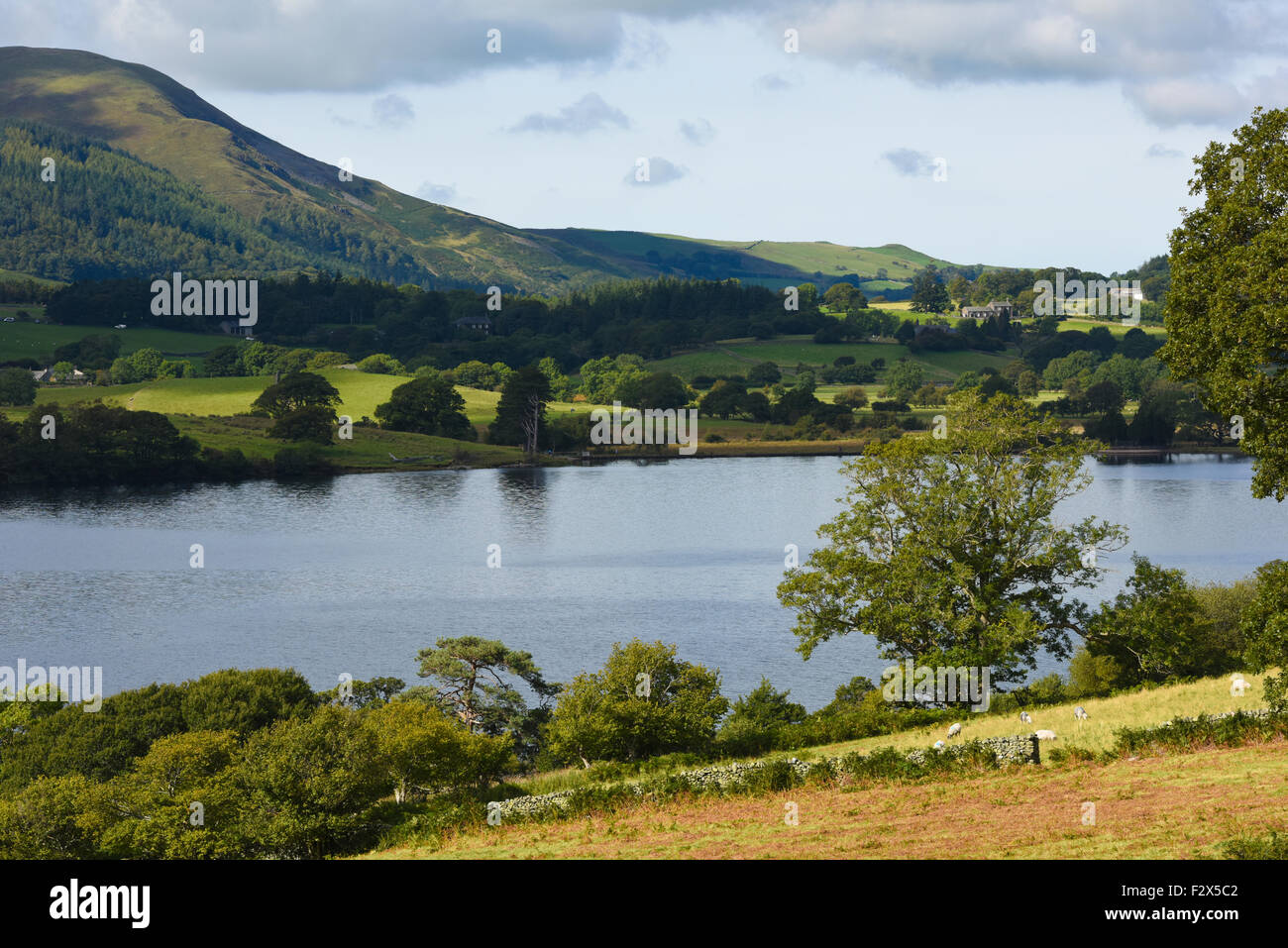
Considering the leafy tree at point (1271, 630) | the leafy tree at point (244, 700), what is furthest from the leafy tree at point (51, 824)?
the leafy tree at point (1271, 630)

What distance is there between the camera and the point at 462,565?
10431 cm

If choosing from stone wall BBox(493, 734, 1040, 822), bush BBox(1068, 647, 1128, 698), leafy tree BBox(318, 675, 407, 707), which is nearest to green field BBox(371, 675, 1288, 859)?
stone wall BBox(493, 734, 1040, 822)

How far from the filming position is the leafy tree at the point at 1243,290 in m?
24.9

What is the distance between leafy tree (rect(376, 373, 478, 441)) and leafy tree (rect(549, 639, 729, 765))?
499ft

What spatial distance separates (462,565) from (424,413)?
302ft

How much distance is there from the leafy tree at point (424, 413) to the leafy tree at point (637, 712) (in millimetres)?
152040

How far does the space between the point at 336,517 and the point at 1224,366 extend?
115 metres

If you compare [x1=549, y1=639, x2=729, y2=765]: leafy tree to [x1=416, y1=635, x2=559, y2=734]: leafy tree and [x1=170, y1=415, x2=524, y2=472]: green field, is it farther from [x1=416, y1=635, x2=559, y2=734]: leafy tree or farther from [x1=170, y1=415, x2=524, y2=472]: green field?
[x1=170, y1=415, x2=524, y2=472]: green field

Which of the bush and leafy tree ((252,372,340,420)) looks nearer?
the bush

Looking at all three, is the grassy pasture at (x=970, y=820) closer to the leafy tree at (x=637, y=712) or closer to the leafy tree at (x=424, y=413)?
the leafy tree at (x=637, y=712)

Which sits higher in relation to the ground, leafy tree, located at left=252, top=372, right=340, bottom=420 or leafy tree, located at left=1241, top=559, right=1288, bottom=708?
leafy tree, located at left=252, top=372, right=340, bottom=420

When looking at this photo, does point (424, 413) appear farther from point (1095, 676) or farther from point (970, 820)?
point (970, 820)

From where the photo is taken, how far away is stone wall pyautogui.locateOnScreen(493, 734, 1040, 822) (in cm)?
2969

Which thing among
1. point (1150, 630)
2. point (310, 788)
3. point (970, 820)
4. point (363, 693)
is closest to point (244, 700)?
point (363, 693)
